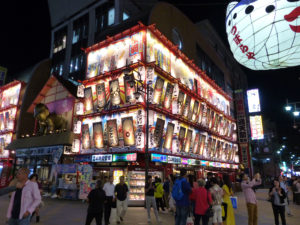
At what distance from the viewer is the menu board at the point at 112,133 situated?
18.8 metres

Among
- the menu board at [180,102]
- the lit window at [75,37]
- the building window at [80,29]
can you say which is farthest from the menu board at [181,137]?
the lit window at [75,37]

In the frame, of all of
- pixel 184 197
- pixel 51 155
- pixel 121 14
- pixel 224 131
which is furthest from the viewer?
pixel 224 131

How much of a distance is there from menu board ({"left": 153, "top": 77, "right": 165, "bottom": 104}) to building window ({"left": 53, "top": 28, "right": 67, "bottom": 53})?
905 inches

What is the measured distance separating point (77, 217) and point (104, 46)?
15.3 meters

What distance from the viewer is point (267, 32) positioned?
5.68 m

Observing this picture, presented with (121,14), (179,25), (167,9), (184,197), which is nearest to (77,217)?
(184,197)

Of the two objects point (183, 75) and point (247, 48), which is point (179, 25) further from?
point (247, 48)

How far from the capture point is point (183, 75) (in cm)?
2348

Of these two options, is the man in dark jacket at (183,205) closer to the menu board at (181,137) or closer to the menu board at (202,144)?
the menu board at (181,137)

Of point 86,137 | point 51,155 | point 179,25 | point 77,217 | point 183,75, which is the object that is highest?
point 179,25

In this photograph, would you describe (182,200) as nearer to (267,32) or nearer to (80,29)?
(267,32)

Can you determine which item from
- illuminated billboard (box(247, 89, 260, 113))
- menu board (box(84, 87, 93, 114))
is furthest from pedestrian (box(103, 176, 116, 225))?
illuminated billboard (box(247, 89, 260, 113))

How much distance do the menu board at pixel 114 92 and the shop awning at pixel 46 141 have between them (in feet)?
17.5

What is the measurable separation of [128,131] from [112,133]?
164 cm
